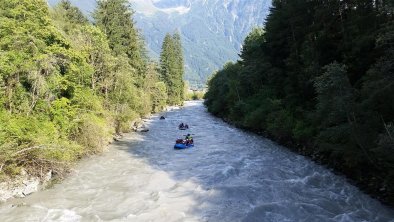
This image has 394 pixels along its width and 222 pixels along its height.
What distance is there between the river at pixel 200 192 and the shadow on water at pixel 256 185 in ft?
0.14

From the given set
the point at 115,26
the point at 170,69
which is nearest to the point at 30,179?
the point at 115,26

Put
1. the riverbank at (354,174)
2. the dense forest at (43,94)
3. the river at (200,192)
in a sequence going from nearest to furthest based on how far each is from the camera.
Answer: the river at (200,192), the riverbank at (354,174), the dense forest at (43,94)

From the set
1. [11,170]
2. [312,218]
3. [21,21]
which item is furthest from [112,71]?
[312,218]

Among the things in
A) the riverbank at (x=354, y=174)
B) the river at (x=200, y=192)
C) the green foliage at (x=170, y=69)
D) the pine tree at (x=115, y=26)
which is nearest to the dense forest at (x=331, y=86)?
the riverbank at (x=354, y=174)

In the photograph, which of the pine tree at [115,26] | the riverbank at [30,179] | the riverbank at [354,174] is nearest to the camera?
the riverbank at [354,174]

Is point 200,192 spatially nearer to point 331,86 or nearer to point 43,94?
point 331,86

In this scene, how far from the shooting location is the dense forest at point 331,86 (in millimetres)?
16656

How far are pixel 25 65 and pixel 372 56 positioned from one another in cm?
1888

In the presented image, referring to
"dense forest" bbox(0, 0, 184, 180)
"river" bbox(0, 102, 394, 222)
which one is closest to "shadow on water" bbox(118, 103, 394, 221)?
"river" bbox(0, 102, 394, 222)

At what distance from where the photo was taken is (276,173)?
71.2ft

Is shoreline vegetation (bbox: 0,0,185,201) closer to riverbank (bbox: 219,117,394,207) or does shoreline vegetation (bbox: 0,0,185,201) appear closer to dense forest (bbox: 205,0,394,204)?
dense forest (bbox: 205,0,394,204)

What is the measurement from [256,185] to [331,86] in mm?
6217

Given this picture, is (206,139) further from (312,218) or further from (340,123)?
(312,218)

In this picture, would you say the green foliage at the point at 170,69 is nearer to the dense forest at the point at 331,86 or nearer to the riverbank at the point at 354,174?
the dense forest at the point at 331,86
